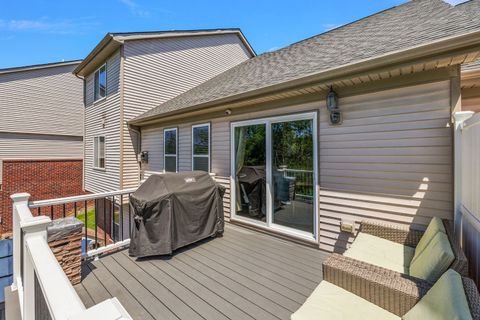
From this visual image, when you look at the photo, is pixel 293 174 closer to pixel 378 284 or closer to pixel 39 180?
pixel 378 284

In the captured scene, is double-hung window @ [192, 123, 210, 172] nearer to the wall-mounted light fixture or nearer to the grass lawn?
the wall-mounted light fixture

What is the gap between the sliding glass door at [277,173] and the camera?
12.9 feet

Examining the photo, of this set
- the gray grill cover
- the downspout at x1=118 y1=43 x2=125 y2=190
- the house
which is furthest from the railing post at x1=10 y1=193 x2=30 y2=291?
the downspout at x1=118 y1=43 x2=125 y2=190

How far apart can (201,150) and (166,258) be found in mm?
3091

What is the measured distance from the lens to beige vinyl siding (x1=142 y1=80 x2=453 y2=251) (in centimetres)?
280

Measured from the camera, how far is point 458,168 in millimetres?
2557

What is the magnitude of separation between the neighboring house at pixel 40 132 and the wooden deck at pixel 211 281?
32.9 feet

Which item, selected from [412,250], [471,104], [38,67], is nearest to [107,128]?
[38,67]

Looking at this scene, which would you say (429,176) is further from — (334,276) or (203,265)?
(203,265)

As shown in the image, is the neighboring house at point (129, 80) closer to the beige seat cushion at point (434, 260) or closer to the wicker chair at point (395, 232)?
the wicker chair at point (395, 232)

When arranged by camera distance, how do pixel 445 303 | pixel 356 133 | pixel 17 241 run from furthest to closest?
pixel 356 133 → pixel 17 241 → pixel 445 303

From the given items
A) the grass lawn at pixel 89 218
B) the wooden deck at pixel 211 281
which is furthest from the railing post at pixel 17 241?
the grass lawn at pixel 89 218

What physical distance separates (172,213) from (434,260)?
10.0ft

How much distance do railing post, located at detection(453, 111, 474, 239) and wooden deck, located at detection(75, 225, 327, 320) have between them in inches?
64.5
